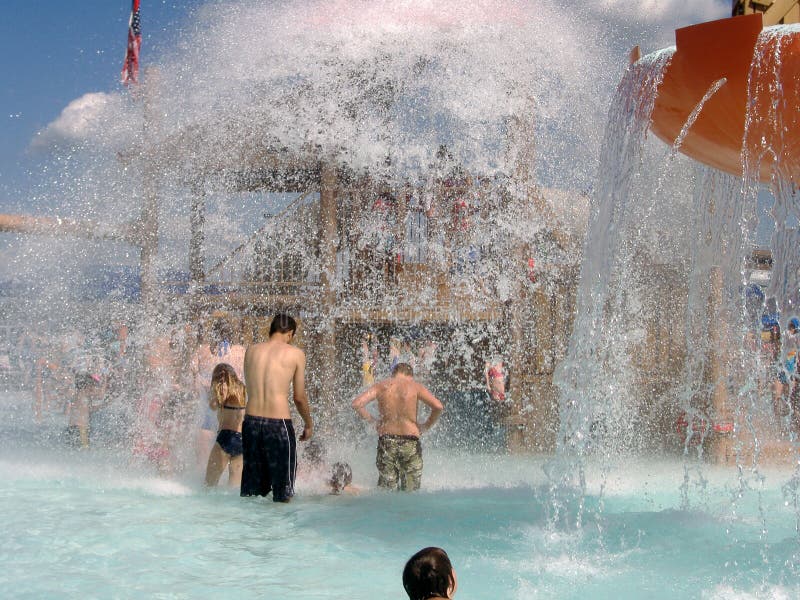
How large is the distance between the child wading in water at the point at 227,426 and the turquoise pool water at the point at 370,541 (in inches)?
8.6

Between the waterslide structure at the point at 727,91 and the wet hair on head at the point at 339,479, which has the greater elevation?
the waterslide structure at the point at 727,91

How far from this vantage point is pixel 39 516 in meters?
5.05

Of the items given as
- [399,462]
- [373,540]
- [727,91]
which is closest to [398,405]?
[399,462]

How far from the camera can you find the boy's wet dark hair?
1.86 m

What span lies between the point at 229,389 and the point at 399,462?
1.48m

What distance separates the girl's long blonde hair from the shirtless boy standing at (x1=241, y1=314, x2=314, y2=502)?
1079mm

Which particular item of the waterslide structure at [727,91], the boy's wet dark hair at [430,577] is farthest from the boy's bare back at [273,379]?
the boy's wet dark hair at [430,577]

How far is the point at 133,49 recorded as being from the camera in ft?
36.6

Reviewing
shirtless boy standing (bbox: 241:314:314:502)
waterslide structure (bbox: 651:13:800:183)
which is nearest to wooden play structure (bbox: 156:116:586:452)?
shirtless boy standing (bbox: 241:314:314:502)

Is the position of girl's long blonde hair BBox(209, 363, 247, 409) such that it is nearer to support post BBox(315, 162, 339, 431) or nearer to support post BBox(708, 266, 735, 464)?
support post BBox(315, 162, 339, 431)

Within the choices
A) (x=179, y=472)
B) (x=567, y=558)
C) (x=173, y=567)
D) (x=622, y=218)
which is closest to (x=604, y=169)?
(x=622, y=218)

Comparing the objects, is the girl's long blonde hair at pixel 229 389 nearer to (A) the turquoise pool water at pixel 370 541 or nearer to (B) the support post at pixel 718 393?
(A) the turquoise pool water at pixel 370 541

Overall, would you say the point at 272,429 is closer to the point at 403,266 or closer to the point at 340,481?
the point at 340,481

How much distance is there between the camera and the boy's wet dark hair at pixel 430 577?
1.86 meters
